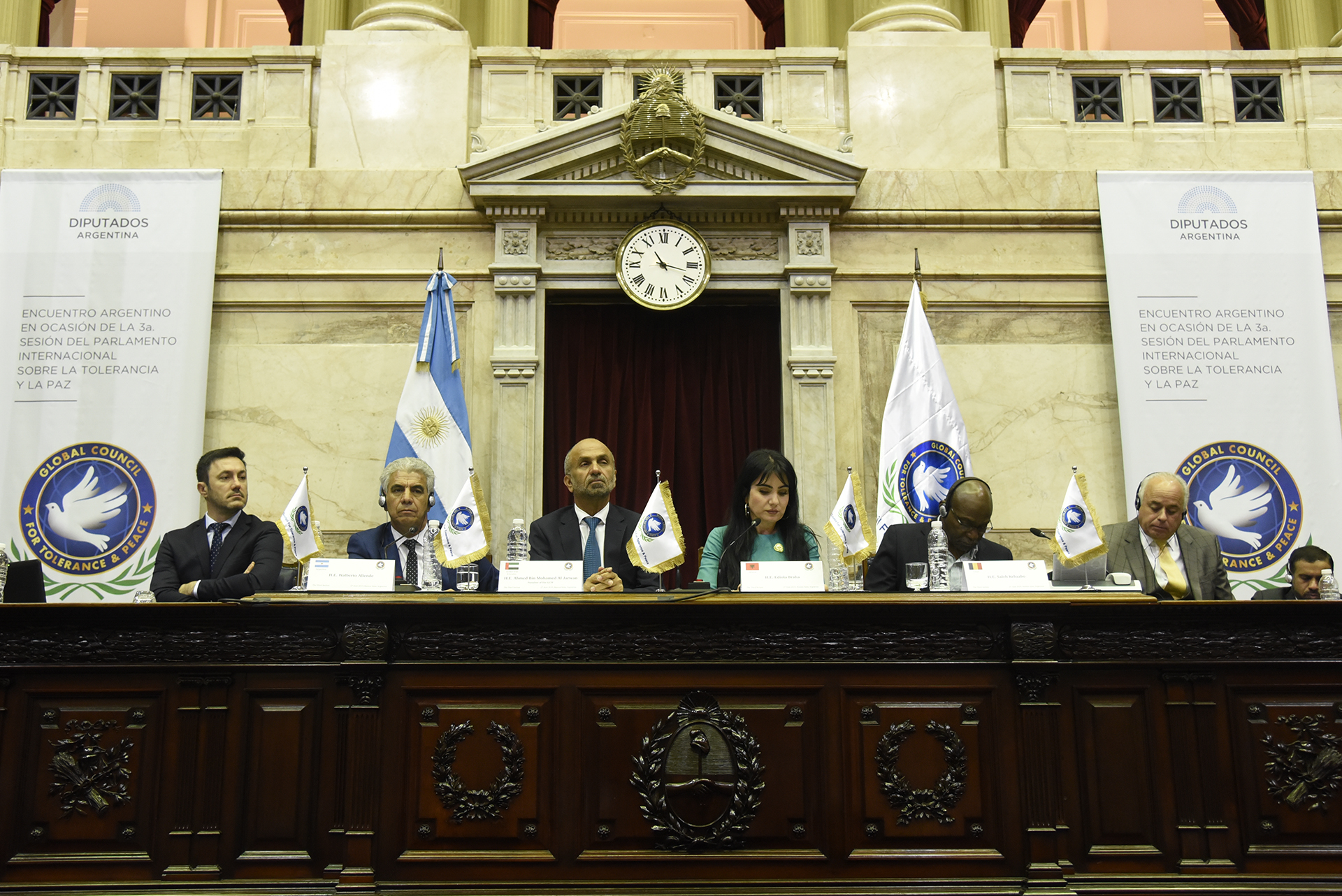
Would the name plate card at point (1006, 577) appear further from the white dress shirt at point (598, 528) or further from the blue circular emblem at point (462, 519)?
the blue circular emblem at point (462, 519)

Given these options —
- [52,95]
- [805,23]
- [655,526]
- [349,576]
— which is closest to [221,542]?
[349,576]

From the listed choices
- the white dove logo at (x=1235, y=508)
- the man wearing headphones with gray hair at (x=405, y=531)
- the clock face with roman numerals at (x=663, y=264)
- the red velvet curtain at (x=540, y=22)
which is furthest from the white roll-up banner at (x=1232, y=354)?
the red velvet curtain at (x=540, y=22)

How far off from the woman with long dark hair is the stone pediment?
3.06 meters

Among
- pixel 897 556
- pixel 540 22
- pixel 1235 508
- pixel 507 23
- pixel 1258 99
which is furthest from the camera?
pixel 540 22

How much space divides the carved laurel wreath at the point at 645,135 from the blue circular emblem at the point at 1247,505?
12.0 ft

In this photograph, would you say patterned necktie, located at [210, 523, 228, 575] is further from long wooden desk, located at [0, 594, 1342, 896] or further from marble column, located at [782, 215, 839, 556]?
marble column, located at [782, 215, 839, 556]

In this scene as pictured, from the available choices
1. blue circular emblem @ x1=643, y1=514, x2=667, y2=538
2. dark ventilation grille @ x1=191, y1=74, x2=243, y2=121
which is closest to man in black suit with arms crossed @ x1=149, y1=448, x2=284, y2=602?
blue circular emblem @ x1=643, y1=514, x2=667, y2=538

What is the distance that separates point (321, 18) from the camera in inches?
393

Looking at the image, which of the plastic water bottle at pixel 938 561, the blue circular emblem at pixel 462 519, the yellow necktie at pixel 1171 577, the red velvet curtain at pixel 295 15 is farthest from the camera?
the red velvet curtain at pixel 295 15

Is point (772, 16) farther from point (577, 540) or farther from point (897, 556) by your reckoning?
point (897, 556)

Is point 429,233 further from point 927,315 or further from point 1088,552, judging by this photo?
point 1088,552

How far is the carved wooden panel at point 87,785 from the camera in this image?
4.02 m

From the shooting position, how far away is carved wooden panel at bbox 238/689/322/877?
402cm

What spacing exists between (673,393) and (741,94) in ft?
6.90
